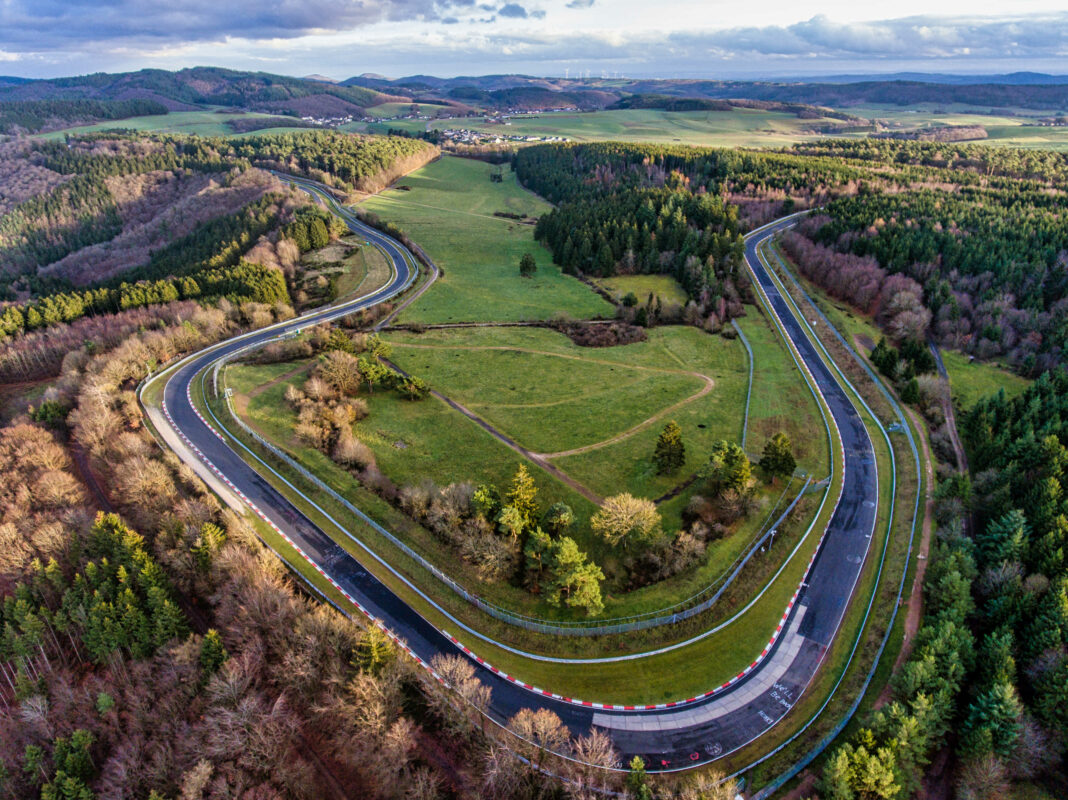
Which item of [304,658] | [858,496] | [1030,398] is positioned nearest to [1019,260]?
[1030,398]

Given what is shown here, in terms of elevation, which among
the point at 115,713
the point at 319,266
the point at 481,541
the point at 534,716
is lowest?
the point at 115,713

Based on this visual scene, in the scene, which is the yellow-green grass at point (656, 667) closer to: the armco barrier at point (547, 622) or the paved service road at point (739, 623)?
the paved service road at point (739, 623)

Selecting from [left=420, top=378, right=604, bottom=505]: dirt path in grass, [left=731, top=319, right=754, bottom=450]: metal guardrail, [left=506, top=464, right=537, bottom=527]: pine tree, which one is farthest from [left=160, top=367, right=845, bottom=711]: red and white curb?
[left=420, top=378, right=604, bottom=505]: dirt path in grass

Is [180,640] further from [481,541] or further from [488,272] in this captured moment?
[488,272]

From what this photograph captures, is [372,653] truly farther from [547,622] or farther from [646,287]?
[646,287]

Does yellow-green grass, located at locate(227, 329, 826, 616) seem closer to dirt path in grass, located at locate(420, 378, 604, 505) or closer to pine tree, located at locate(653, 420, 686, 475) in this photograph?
dirt path in grass, located at locate(420, 378, 604, 505)

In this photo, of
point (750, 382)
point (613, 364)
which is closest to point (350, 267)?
point (613, 364)

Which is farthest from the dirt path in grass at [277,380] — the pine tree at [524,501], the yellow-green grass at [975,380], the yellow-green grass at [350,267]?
the yellow-green grass at [975,380]

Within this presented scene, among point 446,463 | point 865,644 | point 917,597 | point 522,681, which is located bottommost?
point 522,681
